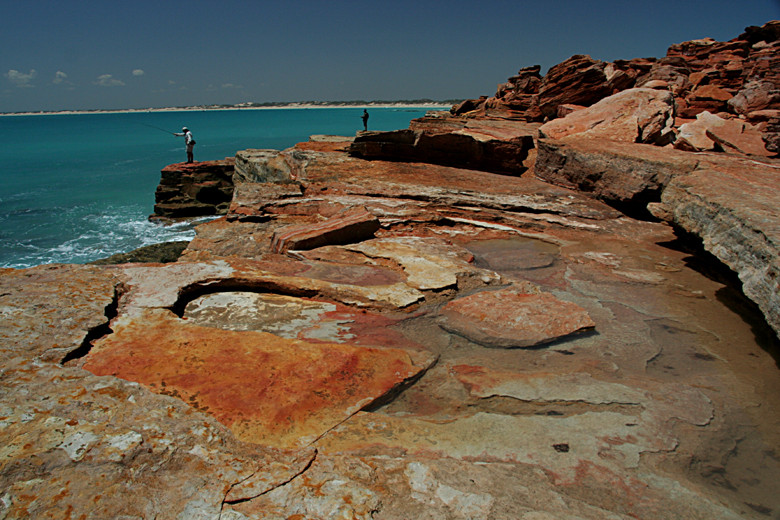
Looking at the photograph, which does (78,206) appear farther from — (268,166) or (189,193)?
(268,166)

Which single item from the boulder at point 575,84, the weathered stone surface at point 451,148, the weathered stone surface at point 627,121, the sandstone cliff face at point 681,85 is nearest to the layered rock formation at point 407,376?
the weathered stone surface at point 627,121

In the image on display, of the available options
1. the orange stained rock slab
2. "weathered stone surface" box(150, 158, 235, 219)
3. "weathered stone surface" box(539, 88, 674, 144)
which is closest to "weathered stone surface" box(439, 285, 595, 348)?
the orange stained rock slab

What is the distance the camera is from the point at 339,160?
6.76 metres

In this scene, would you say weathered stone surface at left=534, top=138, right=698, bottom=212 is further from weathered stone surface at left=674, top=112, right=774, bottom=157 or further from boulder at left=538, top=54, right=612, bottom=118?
boulder at left=538, top=54, right=612, bottom=118

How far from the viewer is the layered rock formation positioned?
1.25 metres

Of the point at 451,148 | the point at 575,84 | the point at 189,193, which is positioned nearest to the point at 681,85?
the point at 575,84

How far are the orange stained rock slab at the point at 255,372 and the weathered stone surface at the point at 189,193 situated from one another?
13.2 meters

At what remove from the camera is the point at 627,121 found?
21.4ft

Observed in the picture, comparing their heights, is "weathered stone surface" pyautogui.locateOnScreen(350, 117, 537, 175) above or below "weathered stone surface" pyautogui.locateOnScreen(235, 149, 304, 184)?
above

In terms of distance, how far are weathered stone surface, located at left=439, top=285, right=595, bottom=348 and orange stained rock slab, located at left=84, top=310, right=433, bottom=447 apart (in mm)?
461

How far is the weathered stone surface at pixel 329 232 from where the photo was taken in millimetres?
3629

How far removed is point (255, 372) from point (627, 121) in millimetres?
6711

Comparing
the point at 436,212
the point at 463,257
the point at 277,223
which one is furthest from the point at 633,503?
the point at 277,223

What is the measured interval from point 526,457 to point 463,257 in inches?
87.4
